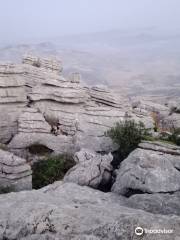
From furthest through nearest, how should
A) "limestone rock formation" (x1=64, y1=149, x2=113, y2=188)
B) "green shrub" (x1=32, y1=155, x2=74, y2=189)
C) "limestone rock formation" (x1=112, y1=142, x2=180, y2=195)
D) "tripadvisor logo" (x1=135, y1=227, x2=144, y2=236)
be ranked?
"green shrub" (x1=32, y1=155, x2=74, y2=189) → "limestone rock formation" (x1=64, y1=149, x2=113, y2=188) → "limestone rock formation" (x1=112, y1=142, x2=180, y2=195) → "tripadvisor logo" (x1=135, y1=227, x2=144, y2=236)

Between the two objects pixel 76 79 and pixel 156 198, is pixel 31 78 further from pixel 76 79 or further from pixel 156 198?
pixel 156 198

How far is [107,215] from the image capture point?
12.0 meters

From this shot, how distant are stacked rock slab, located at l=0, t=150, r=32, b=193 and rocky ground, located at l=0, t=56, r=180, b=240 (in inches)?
2.3

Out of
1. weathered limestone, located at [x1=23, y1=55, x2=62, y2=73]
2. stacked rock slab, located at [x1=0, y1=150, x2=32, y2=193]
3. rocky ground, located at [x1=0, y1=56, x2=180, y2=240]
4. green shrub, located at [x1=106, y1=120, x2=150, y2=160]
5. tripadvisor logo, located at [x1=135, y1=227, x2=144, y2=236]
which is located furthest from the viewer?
weathered limestone, located at [x1=23, y1=55, x2=62, y2=73]

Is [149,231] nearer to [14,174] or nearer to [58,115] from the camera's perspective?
[14,174]

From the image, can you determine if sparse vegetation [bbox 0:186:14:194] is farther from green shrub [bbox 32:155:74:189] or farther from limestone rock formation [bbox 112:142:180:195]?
limestone rock formation [bbox 112:142:180:195]

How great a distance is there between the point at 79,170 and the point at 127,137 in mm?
6785

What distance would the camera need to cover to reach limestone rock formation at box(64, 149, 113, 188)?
2198 centimetres

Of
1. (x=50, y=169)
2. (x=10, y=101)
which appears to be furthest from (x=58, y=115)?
(x=50, y=169)

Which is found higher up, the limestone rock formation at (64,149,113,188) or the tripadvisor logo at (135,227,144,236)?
the tripadvisor logo at (135,227,144,236)

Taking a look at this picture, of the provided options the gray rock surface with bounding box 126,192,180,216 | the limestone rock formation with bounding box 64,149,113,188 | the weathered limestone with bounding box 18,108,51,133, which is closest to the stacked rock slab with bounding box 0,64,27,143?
the weathered limestone with bounding box 18,108,51,133

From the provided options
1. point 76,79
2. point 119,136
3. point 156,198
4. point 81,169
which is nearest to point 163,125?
point 76,79

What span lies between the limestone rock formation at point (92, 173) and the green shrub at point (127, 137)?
331cm

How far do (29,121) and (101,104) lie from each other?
8778 millimetres
